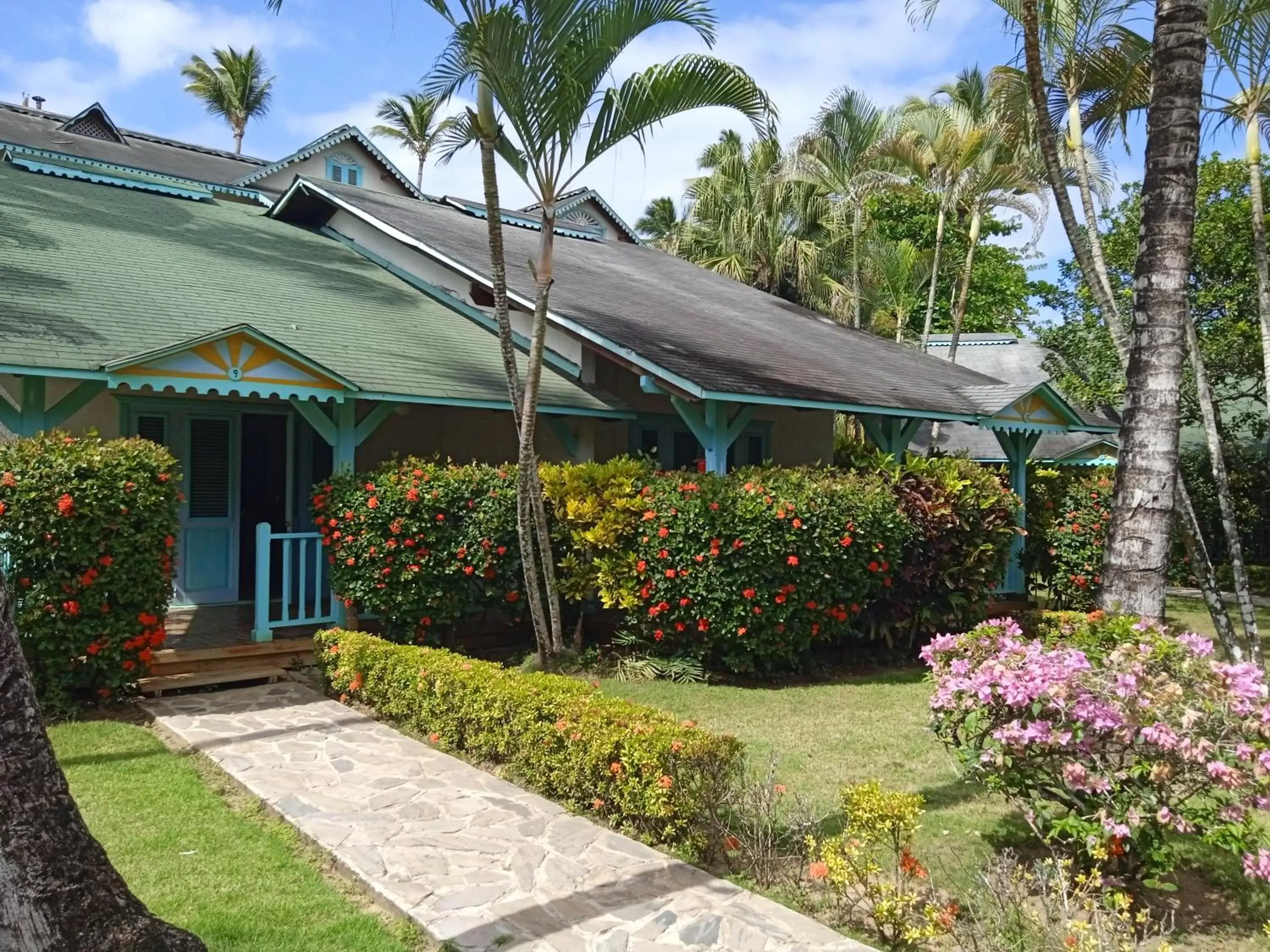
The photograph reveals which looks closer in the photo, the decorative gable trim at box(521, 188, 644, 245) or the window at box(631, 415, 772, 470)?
the window at box(631, 415, 772, 470)

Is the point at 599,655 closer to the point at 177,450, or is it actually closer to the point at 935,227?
the point at 177,450

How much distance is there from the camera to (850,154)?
73.6 ft

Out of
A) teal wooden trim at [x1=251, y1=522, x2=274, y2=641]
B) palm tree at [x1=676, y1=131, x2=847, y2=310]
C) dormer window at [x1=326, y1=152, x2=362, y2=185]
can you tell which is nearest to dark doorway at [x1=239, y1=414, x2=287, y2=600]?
teal wooden trim at [x1=251, y1=522, x2=274, y2=641]

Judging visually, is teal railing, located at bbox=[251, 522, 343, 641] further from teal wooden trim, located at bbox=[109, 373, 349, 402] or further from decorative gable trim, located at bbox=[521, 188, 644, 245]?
decorative gable trim, located at bbox=[521, 188, 644, 245]

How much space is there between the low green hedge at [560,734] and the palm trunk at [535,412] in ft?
4.23

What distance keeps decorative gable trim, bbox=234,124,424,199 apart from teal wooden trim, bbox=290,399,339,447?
13.2m

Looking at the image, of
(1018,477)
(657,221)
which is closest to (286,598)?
(1018,477)

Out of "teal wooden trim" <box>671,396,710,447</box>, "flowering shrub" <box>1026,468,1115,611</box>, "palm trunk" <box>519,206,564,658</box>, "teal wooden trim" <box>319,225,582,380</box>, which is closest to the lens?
"palm trunk" <box>519,206,564,658</box>

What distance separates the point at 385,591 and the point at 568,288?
6004 millimetres

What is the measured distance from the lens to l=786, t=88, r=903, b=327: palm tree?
21.8 meters

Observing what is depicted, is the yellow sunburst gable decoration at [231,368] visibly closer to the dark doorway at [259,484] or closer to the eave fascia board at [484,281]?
the dark doorway at [259,484]

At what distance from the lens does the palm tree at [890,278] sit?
24547 millimetres

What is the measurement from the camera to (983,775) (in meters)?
4.96

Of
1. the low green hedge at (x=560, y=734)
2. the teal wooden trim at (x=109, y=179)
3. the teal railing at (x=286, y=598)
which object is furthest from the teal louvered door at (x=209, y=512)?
the teal wooden trim at (x=109, y=179)
